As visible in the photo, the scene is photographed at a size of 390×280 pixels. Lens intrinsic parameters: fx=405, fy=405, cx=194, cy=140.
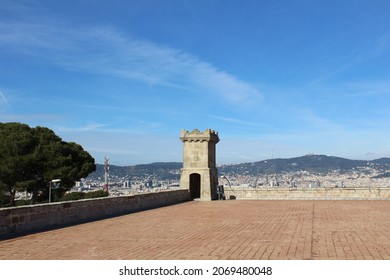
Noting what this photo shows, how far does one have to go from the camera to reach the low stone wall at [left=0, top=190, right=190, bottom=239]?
9794 mm

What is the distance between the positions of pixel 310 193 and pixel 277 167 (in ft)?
329

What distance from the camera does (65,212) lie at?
12.1m

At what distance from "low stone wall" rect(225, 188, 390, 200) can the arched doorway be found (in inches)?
80.4

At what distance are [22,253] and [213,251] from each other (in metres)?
3.50

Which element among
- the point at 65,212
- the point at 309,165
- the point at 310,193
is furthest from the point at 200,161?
the point at 309,165

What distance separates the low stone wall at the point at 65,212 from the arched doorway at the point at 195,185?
675cm

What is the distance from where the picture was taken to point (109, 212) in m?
15.1

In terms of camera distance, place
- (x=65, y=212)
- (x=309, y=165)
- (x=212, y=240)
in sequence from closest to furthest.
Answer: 1. (x=212, y=240)
2. (x=65, y=212)
3. (x=309, y=165)

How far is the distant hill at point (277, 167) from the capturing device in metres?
114

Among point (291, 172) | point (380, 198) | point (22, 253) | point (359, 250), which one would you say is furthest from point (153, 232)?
point (291, 172)

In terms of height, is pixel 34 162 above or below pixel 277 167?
below

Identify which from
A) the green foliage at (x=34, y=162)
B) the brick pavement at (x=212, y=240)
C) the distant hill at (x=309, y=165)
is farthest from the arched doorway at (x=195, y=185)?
the distant hill at (x=309, y=165)

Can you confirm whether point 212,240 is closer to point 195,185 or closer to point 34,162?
point 195,185

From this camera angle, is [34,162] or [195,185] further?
[34,162]
